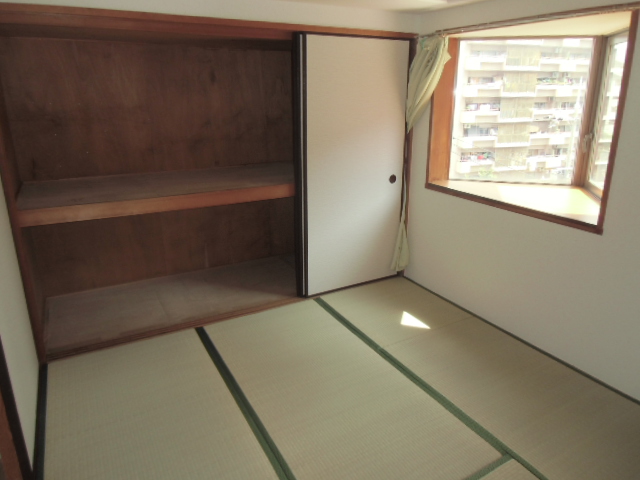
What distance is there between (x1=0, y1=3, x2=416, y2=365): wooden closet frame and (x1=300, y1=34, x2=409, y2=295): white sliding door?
0.59ft

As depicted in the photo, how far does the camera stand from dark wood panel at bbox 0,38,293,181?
10.4 feet

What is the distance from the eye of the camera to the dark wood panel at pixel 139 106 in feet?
10.4

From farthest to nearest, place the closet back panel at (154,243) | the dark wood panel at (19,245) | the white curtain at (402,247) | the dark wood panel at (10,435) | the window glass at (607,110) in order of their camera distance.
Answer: the white curtain at (402,247) < the closet back panel at (154,243) < the window glass at (607,110) < the dark wood panel at (19,245) < the dark wood panel at (10,435)

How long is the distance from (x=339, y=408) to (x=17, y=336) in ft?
5.22

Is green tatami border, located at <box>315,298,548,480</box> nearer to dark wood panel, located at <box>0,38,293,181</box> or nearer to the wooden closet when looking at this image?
the wooden closet

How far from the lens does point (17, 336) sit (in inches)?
83.7

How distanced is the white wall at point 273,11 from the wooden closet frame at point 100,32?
32 mm

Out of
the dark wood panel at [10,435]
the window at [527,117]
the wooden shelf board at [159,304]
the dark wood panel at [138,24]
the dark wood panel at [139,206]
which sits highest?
the dark wood panel at [138,24]

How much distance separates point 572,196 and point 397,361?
5.66 feet

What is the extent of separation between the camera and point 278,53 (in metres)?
3.95

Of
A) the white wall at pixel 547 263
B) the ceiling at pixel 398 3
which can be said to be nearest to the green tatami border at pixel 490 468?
the white wall at pixel 547 263

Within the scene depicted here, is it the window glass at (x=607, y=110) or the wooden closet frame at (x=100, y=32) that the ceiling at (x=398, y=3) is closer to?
the wooden closet frame at (x=100, y=32)

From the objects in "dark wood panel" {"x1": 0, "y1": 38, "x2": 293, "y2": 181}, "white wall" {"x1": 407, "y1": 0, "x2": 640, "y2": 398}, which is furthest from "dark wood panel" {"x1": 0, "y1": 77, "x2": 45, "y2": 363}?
"white wall" {"x1": 407, "y1": 0, "x2": 640, "y2": 398}

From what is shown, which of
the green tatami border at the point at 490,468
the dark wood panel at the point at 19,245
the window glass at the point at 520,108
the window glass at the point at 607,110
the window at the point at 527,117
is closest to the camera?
the green tatami border at the point at 490,468
